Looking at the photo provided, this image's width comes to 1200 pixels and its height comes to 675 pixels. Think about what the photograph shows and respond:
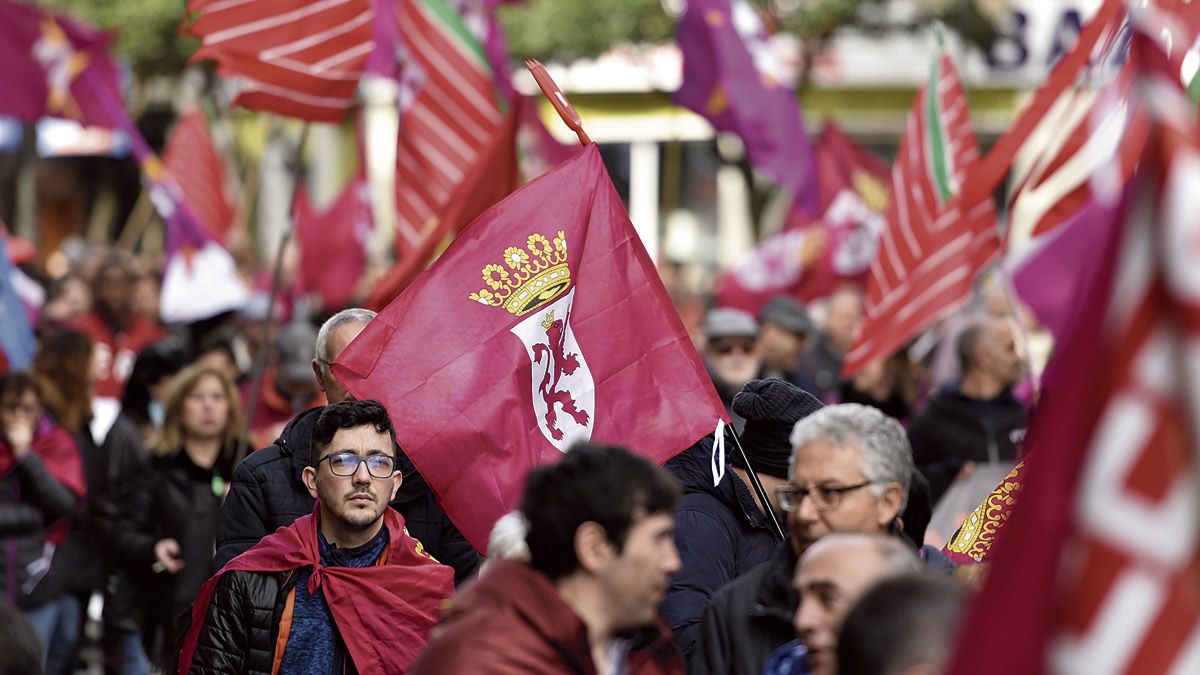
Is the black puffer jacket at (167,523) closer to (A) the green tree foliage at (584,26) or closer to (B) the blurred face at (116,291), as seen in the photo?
(B) the blurred face at (116,291)

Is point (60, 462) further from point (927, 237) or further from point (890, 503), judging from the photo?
point (890, 503)

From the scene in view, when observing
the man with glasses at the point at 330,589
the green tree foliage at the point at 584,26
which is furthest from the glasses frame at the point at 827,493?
the green tree foliage at the point at 584,26

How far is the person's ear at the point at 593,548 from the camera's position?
12.3 ft

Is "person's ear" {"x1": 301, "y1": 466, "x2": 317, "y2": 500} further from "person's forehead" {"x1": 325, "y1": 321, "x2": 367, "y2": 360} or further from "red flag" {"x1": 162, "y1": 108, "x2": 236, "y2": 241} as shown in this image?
"red flag" {"x1": 162, "y1": 108, "x2": 236, "y2": 241}

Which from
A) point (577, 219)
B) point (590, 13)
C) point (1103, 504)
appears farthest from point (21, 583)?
point (590, 13)

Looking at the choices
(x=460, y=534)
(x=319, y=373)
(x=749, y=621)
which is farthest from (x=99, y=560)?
(x=749, y=621)

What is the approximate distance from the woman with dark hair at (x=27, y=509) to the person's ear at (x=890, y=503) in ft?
16.5

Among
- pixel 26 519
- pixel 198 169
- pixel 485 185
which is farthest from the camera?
pixel 198 169

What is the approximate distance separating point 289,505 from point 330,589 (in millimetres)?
706

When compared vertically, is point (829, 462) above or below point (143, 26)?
below

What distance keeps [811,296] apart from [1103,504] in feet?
45.0

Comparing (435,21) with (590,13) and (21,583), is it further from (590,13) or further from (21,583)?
(590,13)

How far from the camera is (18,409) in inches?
338

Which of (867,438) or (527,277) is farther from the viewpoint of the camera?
(527,277)
